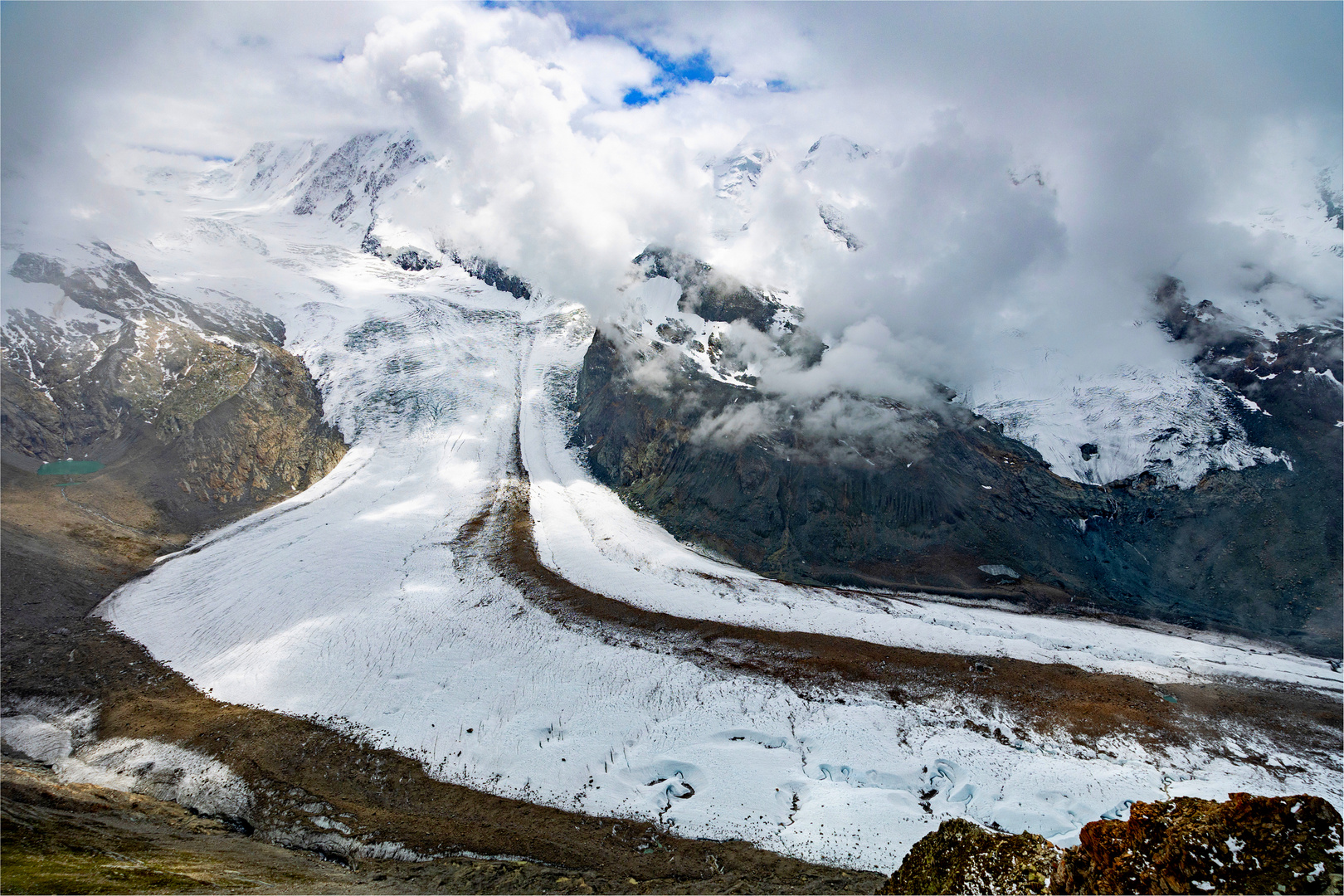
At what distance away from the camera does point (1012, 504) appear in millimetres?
62531

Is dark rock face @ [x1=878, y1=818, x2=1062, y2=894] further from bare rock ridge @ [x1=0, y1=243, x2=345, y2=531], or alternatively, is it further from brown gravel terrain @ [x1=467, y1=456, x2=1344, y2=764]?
bare rock ridge @ [x1=0, y1=243, x2=345, y2=531]

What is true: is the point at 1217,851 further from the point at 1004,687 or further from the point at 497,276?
the point at 497,276

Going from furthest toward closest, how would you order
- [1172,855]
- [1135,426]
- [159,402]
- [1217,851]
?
[1135,426] → [159,402] → [1172,855] → [1217,851]

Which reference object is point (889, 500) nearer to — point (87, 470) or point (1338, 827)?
point (1338, 827)

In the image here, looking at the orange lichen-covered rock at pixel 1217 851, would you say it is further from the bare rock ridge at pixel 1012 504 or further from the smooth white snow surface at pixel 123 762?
the bare rock ridge at pixel 1012 504

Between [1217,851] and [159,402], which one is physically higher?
[159,402]

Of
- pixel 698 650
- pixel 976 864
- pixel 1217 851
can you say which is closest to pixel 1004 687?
pixel 698 650

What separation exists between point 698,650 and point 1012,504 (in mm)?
45414

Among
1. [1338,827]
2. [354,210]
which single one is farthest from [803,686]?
[354,210]

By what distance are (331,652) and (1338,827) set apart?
43.2 m

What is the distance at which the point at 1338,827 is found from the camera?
9.38 metres

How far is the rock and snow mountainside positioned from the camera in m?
27.1

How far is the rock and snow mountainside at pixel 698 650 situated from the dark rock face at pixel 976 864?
40.1ft

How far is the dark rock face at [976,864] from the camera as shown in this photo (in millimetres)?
11148
